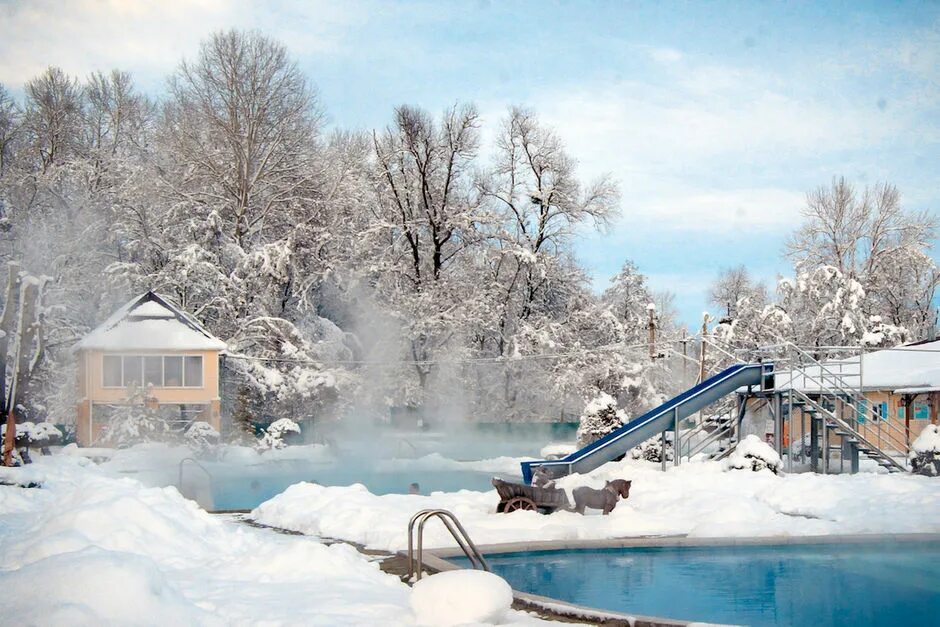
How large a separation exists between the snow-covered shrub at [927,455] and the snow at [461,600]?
15.6 meters

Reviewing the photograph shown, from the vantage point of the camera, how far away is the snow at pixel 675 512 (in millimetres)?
14438

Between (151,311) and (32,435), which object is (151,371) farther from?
(32,435)

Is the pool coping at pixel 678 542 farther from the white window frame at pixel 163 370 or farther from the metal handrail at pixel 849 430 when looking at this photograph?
the white window frame at pixel 163 370

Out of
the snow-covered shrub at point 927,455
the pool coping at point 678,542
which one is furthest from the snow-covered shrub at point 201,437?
the snow-covered shrub at point 927,455

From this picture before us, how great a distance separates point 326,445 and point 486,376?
11.9m

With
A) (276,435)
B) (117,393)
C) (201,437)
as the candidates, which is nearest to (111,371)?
(117,393)

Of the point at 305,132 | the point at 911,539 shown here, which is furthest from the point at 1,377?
the point at 305,132

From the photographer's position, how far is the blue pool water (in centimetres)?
1089

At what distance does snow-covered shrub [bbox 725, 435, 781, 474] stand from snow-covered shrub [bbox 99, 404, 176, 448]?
22.0m

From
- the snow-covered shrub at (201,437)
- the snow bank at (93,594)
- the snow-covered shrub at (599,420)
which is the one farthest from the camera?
the snow-covered shrub at (201,437)

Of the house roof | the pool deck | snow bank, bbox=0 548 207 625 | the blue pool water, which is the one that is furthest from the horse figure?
the house roof

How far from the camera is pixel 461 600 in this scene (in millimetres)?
7719

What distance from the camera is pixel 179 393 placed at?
Answer: 36.9 m

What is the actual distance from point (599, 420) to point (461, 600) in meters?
21.6
